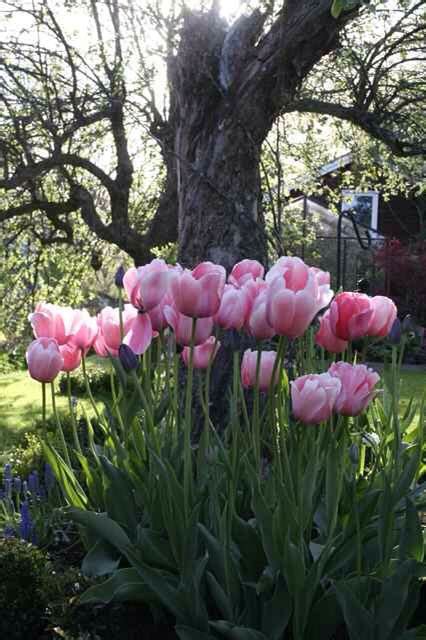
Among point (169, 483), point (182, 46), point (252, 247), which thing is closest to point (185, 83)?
point (182, 46)

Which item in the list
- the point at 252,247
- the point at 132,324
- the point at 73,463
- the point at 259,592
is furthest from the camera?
the point at 252,247

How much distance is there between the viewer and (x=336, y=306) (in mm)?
2133

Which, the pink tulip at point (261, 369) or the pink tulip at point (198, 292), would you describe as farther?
the pink tulip at point (261, 369)

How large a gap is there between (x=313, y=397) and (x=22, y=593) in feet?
3.36

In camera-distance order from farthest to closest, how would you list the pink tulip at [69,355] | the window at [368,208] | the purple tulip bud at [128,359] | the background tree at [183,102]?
the window at [368,208]
the background tree at [183,102]
the pink tulip at [69,355]
the purple tulip bud at [128,359]

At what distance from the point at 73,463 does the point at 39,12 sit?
20.2 feet

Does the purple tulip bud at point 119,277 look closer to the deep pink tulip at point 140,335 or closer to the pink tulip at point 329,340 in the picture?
the deep pink tulip at point 140,335

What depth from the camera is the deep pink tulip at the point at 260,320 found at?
76.3 inches

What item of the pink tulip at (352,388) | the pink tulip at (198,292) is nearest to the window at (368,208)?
the pink tulip at (352,388)

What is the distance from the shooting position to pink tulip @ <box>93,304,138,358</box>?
237 centimetres

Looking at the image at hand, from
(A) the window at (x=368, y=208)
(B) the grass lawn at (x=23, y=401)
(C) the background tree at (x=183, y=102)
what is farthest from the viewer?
(A) the window at (x=368, y=208)

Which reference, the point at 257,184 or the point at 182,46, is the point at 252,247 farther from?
the point at 182,46

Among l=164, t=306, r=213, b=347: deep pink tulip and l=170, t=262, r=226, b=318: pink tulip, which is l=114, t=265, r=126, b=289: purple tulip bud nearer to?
l=164, t=306, r=213, b=347: deep pink tulip

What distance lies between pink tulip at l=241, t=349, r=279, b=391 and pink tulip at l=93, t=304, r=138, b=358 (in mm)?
344
